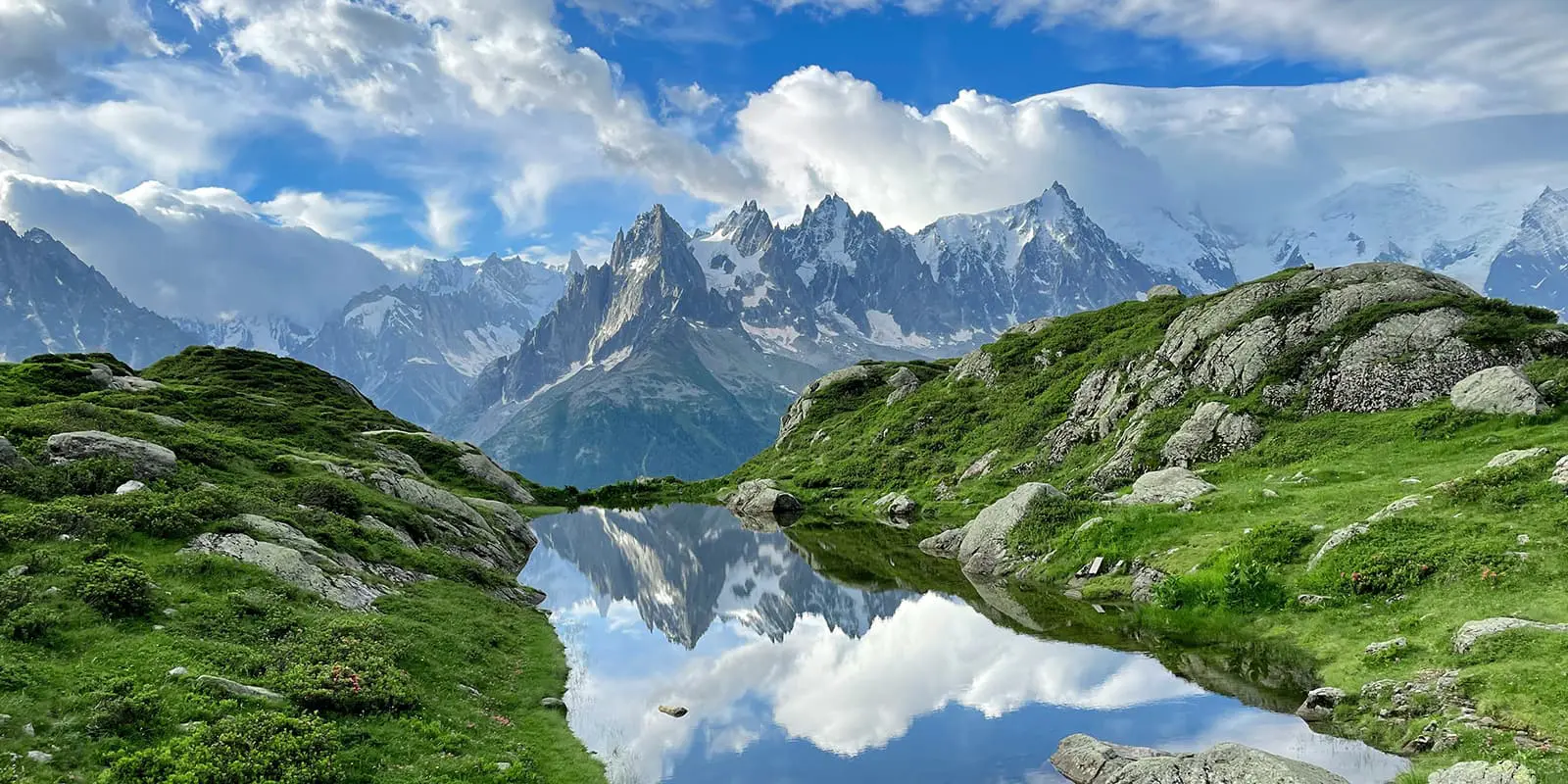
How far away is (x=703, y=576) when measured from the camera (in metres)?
75.5

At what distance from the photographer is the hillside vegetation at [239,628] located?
20.4 metres

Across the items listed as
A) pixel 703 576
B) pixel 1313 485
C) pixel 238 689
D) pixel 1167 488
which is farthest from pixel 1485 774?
pixel 703 576

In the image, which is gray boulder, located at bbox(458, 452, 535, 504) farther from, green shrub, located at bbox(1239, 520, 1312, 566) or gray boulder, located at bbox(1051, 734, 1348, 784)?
gray boulder, located at bbox(1051, 734, 1348, 784)

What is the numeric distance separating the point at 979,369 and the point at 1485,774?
112423 mm

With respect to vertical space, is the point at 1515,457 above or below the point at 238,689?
below

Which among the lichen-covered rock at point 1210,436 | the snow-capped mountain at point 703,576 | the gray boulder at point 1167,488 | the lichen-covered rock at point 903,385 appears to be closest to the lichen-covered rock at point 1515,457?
the gray boulder at point 1167,488

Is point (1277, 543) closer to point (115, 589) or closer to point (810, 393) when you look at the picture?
point (115, 589)

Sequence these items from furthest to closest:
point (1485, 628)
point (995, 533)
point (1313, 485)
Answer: point (995, 533)
point (1313, 485)
point (1485, 628)

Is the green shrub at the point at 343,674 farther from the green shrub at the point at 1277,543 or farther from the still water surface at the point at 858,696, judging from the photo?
the green shrub at the point at 1277,543

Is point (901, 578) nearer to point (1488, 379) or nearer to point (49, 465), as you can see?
point (1488, 379)

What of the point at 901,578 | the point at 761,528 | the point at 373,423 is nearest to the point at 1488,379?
the point at 901,578

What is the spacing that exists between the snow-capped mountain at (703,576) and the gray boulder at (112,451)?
3106cm

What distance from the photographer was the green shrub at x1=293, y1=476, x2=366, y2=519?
51094 millimetres

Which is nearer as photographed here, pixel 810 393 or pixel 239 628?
pixel 239 628
